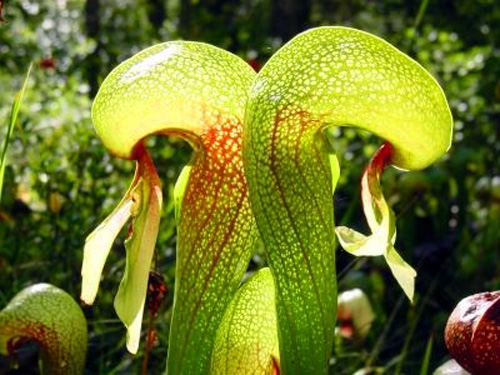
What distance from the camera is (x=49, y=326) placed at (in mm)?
1305

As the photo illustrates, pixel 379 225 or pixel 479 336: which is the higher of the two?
pixel 379 225

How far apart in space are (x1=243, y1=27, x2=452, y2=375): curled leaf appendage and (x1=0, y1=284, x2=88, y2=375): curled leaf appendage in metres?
0.39

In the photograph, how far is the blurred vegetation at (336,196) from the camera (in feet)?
6.84

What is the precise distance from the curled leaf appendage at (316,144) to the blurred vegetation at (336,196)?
372mm

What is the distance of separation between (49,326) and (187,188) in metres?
0.36

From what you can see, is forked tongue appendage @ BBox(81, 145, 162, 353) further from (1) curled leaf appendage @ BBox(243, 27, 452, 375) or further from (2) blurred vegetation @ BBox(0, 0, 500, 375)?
(2) blurred vegetation @ BBox(0, 0, 500, 375)

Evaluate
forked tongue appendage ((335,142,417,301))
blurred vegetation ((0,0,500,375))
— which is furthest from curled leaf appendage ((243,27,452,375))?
blurred vegetation ((0,0,500,375))

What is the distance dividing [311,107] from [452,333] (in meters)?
0.35

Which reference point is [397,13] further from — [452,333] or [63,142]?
[452,333]

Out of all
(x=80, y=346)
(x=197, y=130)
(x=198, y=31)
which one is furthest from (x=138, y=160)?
(x=198, y=31)

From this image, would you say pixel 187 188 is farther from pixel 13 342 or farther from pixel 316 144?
pixel 13 342

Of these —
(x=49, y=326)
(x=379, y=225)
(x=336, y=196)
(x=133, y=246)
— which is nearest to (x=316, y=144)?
(x=379, y=225)

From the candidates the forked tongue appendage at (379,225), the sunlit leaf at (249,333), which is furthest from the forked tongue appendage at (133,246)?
the forked tongue appendage at (379,225)

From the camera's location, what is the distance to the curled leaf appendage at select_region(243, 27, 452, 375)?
3.24ft
